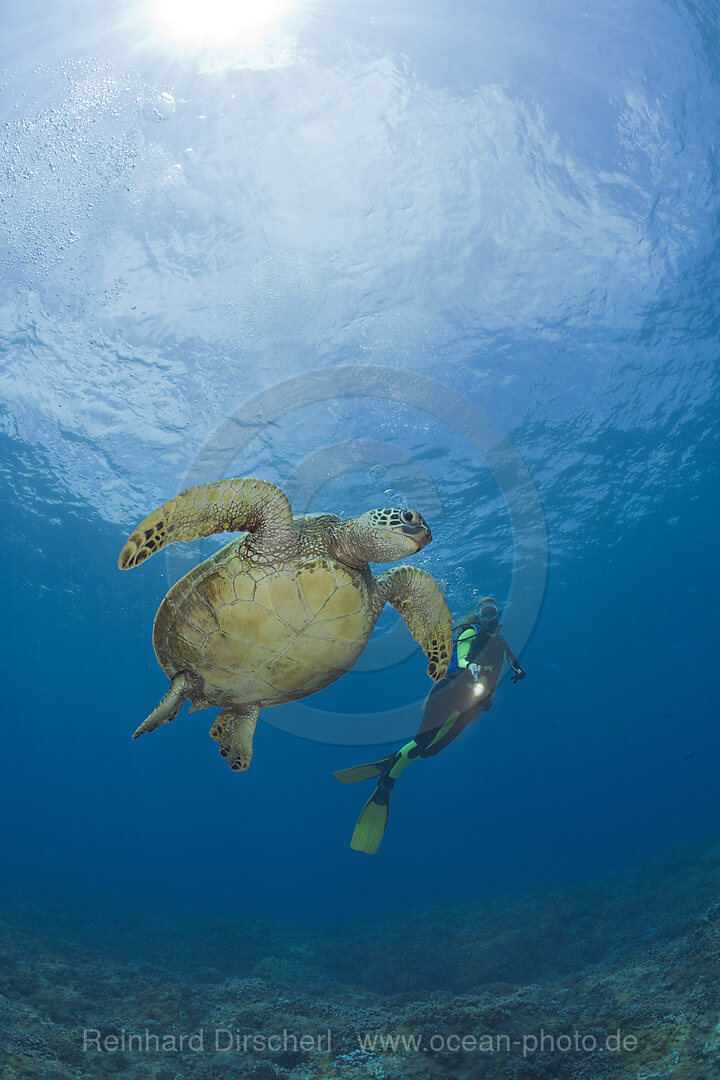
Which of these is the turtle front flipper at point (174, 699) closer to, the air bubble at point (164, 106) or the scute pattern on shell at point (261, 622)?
the scute pattern on shell at point (261, 622)

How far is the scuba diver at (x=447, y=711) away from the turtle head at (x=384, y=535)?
3837 millimetres

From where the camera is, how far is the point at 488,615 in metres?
8.52

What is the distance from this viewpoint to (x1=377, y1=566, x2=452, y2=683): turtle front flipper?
5203 millimetres

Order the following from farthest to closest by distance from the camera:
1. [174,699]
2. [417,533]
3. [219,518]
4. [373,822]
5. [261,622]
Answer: [373,822] → [174,699] → [261,622] → [219,518] → [417,533]

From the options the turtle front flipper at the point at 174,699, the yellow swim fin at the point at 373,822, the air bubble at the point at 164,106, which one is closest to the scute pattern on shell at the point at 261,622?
the turtle front flipper at the point at 174,699

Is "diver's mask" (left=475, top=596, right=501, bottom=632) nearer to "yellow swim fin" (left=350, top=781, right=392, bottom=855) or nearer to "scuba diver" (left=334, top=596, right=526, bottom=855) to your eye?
"scuba diver" (left=334, top=596, right=526, bottom=855)

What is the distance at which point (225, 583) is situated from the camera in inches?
177

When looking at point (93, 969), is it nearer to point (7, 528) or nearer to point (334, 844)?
point (7, 528)

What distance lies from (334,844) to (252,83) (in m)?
107

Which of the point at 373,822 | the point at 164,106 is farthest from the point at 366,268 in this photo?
the point at 373,822

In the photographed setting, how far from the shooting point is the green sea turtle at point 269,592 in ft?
13.7

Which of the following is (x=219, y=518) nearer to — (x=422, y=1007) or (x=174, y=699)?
(x=174, y=699)

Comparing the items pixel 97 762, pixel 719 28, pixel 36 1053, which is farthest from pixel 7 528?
pixel 97 762

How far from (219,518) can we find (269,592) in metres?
0.79
